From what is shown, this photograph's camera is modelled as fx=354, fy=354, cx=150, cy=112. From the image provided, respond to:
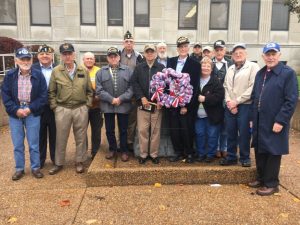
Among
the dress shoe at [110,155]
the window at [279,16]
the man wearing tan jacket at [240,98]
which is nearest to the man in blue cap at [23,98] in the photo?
the dress shoe at [110,155]

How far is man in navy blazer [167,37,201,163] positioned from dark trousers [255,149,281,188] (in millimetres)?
1131

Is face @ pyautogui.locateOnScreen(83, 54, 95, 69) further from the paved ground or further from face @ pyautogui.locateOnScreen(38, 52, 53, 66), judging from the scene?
the paved ground

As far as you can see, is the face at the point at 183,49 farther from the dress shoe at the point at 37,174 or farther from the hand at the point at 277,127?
the dress shoe at the point at 37,174

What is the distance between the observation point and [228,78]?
17.3ft

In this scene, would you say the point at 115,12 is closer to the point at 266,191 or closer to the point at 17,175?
the point at 17,175

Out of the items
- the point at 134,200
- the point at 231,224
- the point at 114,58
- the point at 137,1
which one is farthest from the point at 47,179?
the point at 137,1

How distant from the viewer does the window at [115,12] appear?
20.1m

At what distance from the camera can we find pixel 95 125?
6.18m

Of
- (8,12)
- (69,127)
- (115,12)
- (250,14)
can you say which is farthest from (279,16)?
(69,127)

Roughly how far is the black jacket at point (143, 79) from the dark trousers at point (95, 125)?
38.7 inches

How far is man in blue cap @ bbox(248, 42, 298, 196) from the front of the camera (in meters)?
4.52

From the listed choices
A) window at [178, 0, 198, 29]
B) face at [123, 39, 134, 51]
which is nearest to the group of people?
face at [123, 39, 134, 51]

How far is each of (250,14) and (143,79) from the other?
1783 centimetres

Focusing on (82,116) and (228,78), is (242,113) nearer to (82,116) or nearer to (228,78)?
(228,78)
